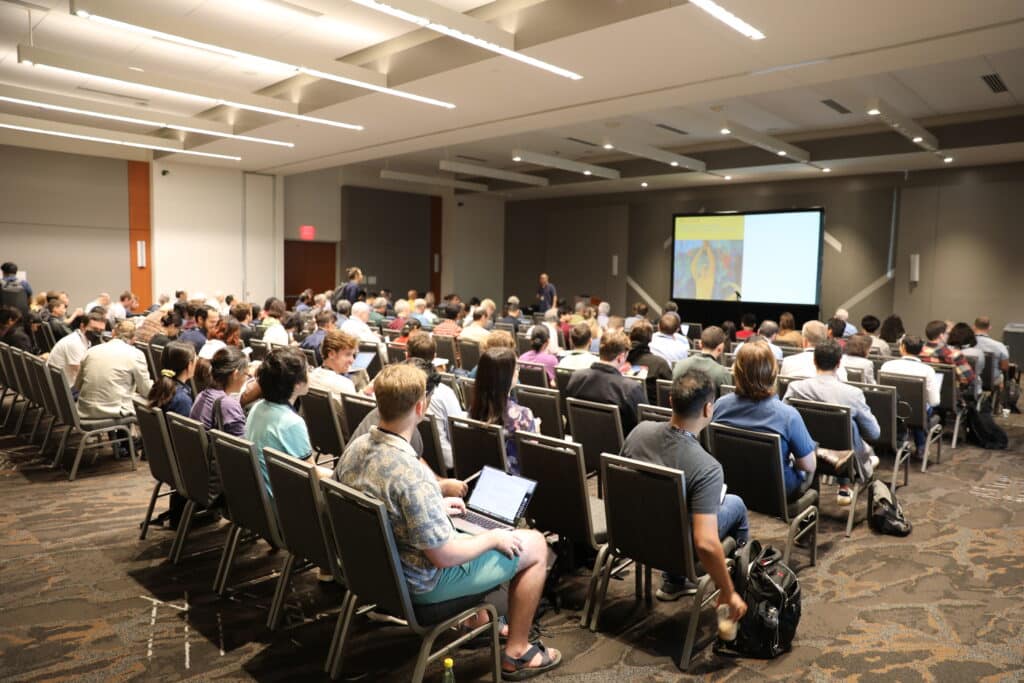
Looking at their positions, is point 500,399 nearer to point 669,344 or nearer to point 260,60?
point 669,344

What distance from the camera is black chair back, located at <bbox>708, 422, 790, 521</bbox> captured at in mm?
3377

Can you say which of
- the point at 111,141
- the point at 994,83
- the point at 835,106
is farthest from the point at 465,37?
the point at 111,141

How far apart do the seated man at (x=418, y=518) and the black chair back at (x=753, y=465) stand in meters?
1.37

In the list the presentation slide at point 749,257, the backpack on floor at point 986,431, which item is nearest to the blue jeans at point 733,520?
the backpack on floor at point 986,431

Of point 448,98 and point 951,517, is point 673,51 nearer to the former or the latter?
point 448,98

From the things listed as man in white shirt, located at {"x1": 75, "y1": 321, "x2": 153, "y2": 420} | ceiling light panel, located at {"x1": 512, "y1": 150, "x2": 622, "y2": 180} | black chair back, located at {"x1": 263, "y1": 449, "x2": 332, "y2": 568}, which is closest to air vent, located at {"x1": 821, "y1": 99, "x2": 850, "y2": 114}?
ceiling light panel, located at {"x1": 512, "y1": 150, "x2": 622, "y2": 180}

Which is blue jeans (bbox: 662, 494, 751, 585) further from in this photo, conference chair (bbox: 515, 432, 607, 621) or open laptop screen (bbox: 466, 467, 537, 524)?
open laptop screen (bbox: 466, 467, 537, 524)

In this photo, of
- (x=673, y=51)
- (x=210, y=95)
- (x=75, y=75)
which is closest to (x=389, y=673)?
(x=673, y=51)

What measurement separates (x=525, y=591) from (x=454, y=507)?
1.38 feet

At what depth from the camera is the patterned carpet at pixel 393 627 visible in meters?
2.77

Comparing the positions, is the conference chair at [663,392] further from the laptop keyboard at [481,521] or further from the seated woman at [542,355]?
the laptop keyboard at [481,521]

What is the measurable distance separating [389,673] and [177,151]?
451 inches

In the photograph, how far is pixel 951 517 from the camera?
4625 mm

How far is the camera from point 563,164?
41.1ft
